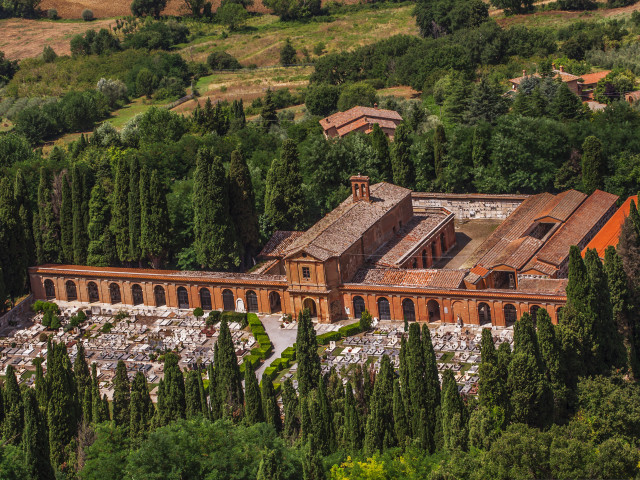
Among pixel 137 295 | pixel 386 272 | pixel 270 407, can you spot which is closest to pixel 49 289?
pixel 137 295

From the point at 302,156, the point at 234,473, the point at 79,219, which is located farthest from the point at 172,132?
the point at 234,473

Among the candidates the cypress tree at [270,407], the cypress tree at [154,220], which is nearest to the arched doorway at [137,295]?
the cypress tree at [154,220]

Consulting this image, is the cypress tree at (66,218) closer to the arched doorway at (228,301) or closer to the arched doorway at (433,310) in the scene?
the arched doorway at (228,301)

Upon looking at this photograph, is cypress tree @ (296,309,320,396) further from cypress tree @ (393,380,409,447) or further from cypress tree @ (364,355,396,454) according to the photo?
cypress tree @ (393,380,409,447)

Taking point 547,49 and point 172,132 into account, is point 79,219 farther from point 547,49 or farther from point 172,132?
point 547,49

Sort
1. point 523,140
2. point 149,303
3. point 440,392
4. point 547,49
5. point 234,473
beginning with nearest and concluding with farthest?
point 234,473, point 440,392, point 149,303, point 523,140, point 547,49

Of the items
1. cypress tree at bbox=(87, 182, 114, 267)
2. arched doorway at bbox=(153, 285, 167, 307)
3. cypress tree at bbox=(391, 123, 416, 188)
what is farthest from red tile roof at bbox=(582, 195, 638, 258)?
cypress tree at bbox=(87, 182, 114, 267)

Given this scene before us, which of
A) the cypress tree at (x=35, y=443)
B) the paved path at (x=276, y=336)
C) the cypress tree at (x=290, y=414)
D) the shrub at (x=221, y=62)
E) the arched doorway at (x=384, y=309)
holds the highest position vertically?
the cypress tree at (x=35, y=443)
